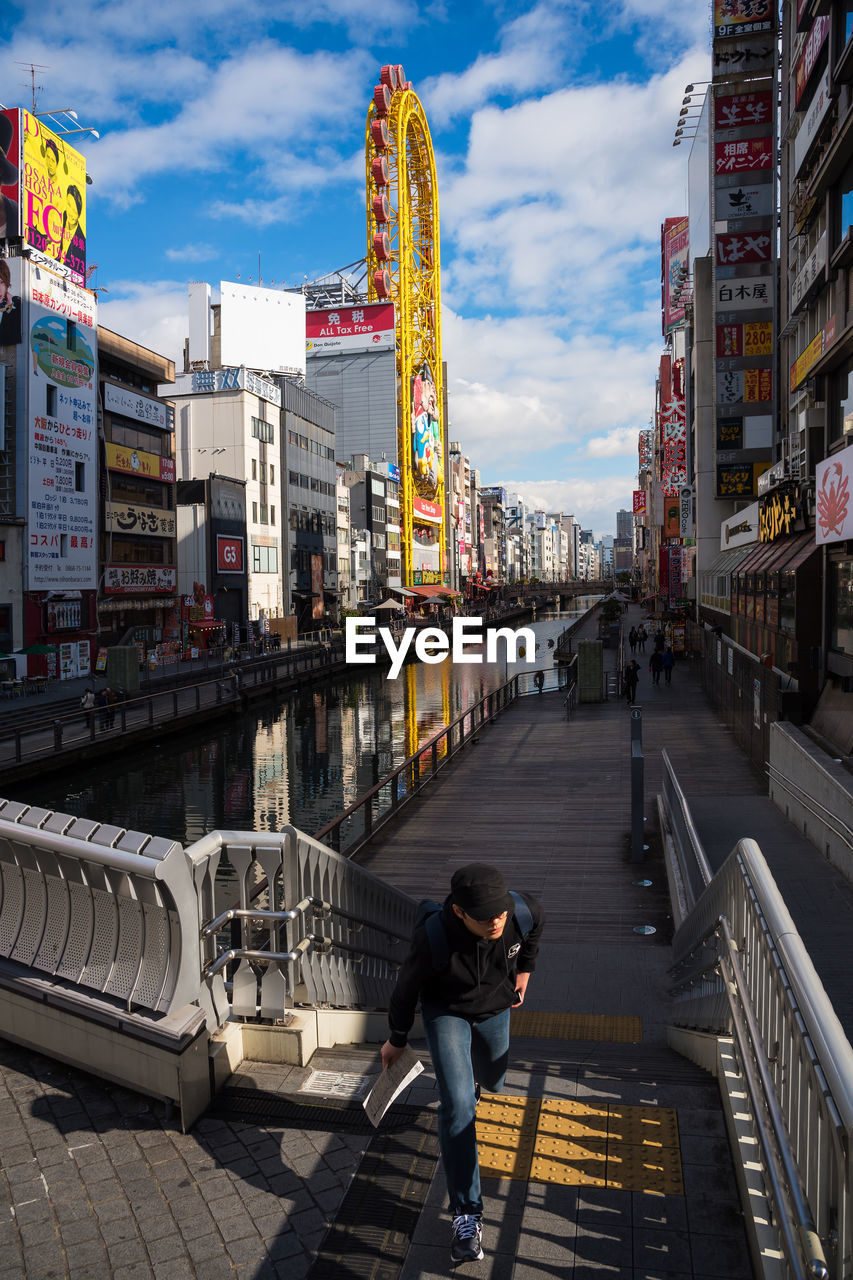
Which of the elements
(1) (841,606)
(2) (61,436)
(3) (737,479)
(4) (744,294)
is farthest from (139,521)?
(1) (841,606)

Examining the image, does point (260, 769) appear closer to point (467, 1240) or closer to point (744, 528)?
point (744, 528)

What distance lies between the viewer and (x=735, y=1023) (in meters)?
3.85

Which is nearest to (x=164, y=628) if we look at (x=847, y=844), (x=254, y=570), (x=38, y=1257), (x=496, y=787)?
(x=254, y=570)

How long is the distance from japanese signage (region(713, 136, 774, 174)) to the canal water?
2406cm

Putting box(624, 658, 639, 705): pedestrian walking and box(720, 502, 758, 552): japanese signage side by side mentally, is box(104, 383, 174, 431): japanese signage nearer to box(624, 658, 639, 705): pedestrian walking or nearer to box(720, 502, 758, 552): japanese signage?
box(624, 658, 639, 705): pedestrian walking

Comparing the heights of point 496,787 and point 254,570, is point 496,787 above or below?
below

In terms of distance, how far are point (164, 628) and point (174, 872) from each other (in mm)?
47416

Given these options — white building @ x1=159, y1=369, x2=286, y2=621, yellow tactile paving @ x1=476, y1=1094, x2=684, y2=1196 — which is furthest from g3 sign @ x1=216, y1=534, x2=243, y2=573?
yellow tactile paving @ x1=476, y1=1094, x2=684, y2=1196

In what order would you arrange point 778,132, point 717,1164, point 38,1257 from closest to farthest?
point 38,1257 < point 717,1164 < point 778,132

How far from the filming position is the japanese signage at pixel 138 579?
140ft

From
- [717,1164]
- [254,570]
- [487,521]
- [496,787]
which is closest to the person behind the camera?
[717,1164]

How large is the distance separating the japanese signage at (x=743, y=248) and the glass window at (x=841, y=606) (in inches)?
966

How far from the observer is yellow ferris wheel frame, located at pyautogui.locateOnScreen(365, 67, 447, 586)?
8335 centimetres

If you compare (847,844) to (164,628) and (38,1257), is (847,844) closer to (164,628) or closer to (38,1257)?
(38,1257)
